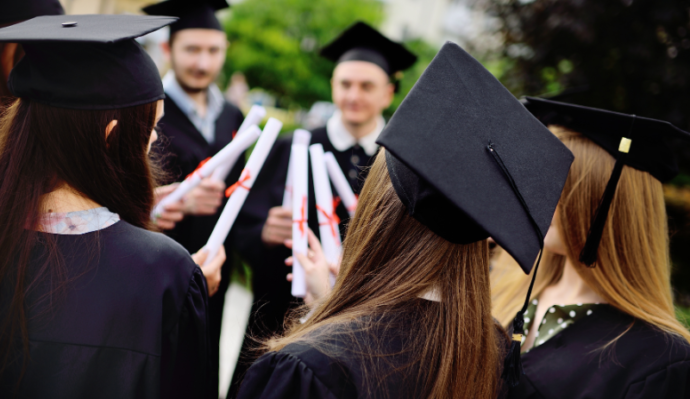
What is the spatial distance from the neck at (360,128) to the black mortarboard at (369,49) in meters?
0.44

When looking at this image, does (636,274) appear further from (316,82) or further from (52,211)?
(316,82)

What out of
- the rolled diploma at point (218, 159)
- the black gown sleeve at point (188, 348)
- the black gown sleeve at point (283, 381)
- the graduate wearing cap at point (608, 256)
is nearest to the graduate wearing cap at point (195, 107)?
the rolled diploma at point (218, 159)

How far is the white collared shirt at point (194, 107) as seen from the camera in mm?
3479

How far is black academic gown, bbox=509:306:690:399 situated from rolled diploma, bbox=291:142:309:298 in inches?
37.7

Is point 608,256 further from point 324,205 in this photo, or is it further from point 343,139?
point 343,139

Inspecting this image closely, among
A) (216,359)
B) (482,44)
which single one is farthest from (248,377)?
(482,44)

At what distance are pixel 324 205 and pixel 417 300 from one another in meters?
1.00

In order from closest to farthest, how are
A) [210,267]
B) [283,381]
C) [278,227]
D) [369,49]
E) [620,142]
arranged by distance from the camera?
[283,381] → [620,142] → [210,267] → [278,227] → [369,49]

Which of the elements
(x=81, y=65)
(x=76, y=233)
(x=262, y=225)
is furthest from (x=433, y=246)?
(x=262, y=225)

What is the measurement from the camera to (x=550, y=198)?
1.28 metres

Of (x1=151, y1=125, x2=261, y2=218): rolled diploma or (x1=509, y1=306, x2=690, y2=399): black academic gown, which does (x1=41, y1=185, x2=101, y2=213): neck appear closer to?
(x1=151, y1=125, x2=261, y2=218): rolled diploma

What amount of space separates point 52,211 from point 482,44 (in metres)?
4.78

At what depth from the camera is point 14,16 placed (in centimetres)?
241

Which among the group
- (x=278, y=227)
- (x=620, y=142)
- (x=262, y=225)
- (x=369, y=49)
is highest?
(x=369, y=49)
